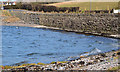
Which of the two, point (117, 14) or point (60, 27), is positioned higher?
point (117, 14)

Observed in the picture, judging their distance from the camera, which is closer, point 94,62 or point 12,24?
point 94,62

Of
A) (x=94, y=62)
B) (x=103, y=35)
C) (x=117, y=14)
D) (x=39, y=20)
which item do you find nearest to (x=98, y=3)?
(x=39, y=20)

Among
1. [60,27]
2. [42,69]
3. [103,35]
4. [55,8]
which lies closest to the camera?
[42,69]

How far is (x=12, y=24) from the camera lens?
42.3 metres

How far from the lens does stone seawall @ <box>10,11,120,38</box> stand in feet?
105

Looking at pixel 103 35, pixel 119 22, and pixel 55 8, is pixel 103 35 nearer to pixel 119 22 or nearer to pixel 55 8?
pixel 119 22

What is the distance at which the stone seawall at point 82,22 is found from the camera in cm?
3206

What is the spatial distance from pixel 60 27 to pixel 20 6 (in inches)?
731

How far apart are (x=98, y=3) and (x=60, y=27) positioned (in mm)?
13552

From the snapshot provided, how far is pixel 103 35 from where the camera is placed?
28750 millimetres

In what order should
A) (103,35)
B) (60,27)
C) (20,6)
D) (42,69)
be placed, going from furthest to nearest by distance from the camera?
(20,6)
(60,27)
(103,35)
(42,69)

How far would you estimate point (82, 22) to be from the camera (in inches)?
1414

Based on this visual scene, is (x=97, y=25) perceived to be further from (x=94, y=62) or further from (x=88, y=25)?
(x=94, y=62)

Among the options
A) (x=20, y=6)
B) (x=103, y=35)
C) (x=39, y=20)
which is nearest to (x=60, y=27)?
(x=39, y=20)
